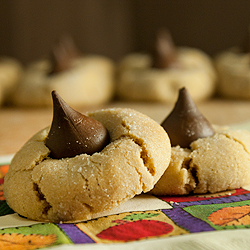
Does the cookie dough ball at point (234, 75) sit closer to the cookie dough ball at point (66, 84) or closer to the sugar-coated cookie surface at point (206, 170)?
the cookie dough ball at point (66, 84)

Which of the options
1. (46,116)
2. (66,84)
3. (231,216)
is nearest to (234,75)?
(66,84)

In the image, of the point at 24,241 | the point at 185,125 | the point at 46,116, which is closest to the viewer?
the point at 24,241

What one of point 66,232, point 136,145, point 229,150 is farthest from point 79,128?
point 229,150

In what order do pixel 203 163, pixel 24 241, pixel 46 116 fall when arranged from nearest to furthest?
pixel 24 241 → pixel 203 163 → pixel 46 116

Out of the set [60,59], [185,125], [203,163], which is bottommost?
[203,163]

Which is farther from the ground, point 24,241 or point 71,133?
point 71,133

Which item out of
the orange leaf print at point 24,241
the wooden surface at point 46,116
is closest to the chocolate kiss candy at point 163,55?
the wooden surface at point 46,116

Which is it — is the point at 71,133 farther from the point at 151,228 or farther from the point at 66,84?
the point at 66,84
